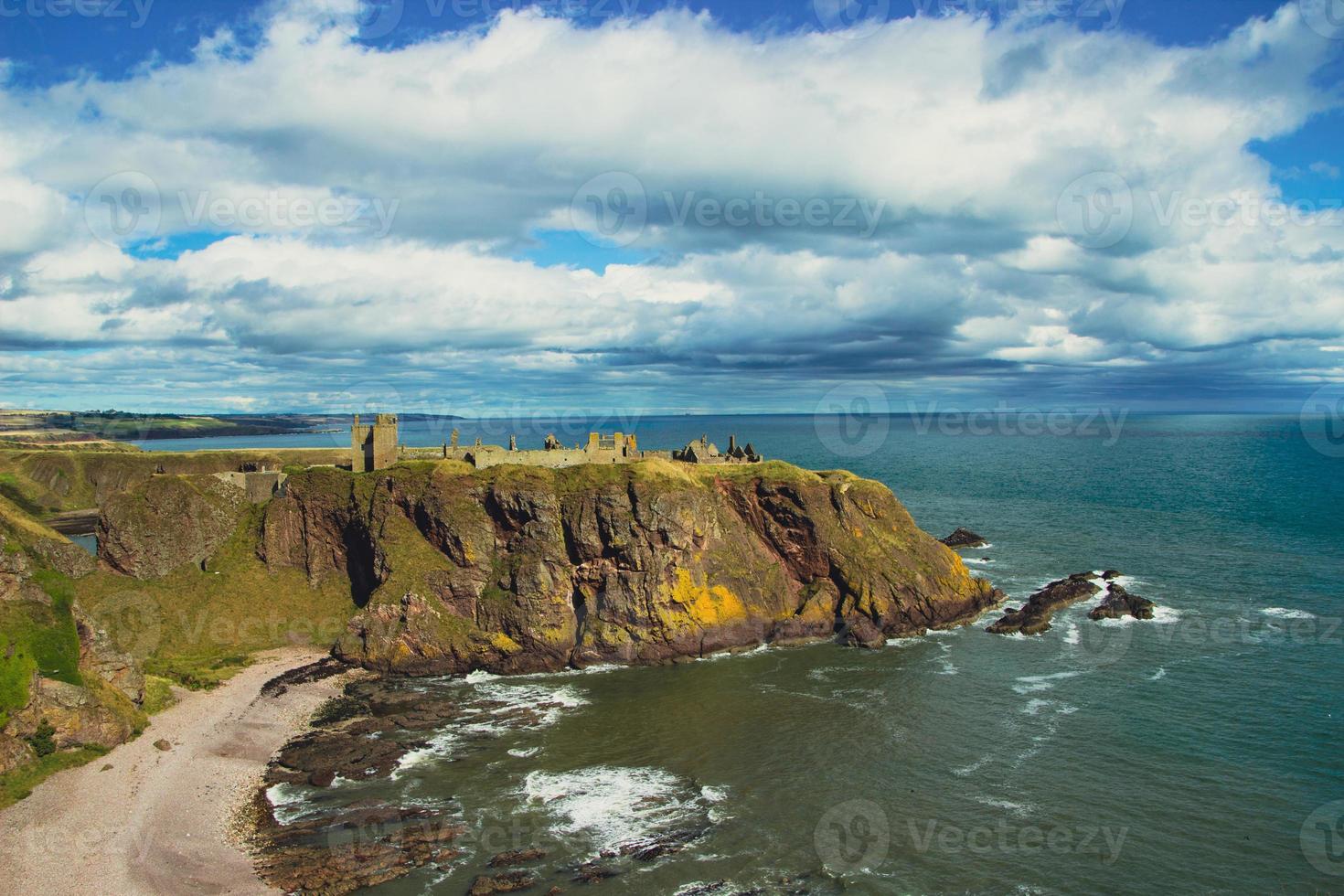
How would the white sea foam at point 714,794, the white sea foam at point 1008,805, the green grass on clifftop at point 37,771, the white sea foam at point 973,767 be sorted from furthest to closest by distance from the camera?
the white sea foam at point 973,767, the white sea foam at point 714,794, the green grass on clifftop at point 37,771, the white sea foam at point 1008,805

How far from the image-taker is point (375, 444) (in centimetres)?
8562

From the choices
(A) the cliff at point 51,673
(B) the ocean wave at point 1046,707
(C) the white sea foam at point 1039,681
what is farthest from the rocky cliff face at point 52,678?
(C) the white sea foam at point 1039,681

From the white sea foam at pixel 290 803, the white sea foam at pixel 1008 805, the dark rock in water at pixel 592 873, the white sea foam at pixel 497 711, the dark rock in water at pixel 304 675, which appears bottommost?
the dark rock in water at pixel 592 873

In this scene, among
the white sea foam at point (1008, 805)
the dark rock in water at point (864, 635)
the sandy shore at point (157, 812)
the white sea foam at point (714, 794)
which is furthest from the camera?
the dark rock in water at point (864, 635)

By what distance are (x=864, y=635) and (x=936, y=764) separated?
23982 millimetres

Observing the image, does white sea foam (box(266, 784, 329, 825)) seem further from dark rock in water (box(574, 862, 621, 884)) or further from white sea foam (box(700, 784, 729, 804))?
white sea foam (box(700, 784, 729, 804))

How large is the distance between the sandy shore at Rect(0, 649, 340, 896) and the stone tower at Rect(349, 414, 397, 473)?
30.9 meters

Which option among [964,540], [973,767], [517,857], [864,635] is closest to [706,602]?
[864,635]

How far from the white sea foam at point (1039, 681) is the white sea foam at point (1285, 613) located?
89.8ft

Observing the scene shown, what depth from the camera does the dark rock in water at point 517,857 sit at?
41125 mm

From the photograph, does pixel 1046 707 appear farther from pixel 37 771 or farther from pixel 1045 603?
pixel 37 771

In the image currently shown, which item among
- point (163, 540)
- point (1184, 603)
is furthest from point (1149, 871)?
point (163, 540)

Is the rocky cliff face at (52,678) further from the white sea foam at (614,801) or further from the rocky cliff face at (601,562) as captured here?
the white sea foam at (614,801)

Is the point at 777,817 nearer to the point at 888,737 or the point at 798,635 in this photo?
the point at 888,737
